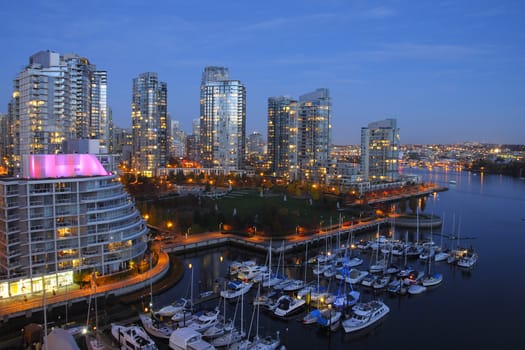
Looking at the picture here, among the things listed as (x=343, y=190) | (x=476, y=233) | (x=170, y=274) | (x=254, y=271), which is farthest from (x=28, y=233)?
(x=343, y=190)

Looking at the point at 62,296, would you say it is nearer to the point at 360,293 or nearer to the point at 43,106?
the point at 360,293

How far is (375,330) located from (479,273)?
10.9 metres

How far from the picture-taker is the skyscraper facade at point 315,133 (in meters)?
67.2

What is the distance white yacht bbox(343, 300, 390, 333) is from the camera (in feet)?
54.4

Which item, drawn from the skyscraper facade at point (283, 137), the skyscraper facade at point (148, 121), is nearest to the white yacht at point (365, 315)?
the skyscraper facade at point (283, 137)

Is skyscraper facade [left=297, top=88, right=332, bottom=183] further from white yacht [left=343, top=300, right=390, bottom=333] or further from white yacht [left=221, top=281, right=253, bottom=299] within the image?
white yacht [left=343, top=300, right=390, bottom=333]

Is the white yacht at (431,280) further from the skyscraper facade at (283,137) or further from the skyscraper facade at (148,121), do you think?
the skyscraper facade at (148,121)

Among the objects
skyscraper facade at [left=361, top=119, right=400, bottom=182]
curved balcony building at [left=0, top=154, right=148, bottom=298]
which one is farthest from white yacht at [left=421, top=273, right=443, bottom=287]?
skyscraper facade at [left=361, top=119, right=400, bottom=182]

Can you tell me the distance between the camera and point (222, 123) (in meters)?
75.2

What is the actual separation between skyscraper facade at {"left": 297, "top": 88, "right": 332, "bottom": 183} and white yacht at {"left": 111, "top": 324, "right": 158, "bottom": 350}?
2103 inches

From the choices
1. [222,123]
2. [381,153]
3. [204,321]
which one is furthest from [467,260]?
[222,123]

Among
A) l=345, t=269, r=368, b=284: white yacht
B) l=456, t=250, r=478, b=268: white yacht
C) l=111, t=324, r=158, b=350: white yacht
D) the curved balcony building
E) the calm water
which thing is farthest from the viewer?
l=456, t=250, r=478, b=268: white yacht

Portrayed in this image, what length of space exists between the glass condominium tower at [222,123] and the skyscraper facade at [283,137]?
5859 millimetres

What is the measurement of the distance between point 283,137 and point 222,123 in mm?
10985
